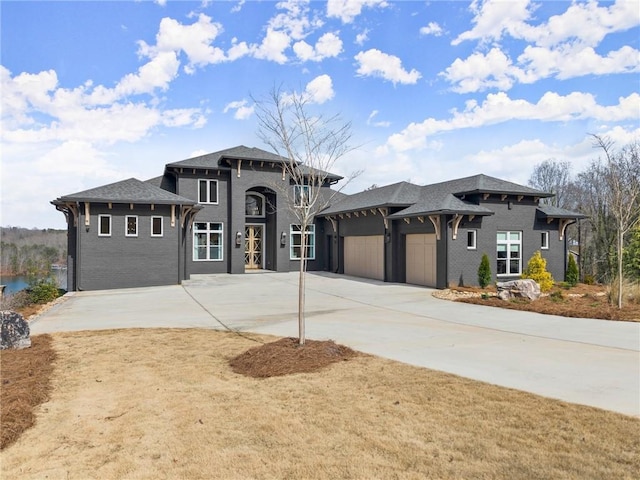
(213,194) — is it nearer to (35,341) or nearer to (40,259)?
(35,341)

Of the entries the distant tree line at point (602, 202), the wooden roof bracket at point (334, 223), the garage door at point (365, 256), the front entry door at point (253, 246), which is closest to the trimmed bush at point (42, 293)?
the front entry door at point (253, 246)

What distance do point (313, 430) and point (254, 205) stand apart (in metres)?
25.4

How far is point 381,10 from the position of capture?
11.1m

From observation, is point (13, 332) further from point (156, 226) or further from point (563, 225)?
point (563, 225)

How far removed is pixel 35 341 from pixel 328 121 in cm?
695

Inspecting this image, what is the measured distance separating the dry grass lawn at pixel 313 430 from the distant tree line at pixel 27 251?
37.8 metres

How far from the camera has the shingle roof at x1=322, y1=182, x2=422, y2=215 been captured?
20.2 meters

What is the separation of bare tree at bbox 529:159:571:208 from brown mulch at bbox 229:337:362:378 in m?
38.7

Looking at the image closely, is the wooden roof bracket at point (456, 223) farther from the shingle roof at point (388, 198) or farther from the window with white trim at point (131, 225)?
the window with white trim at point (131, 225)

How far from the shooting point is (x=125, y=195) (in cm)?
1880

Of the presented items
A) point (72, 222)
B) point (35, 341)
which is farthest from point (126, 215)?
point (35, 341)

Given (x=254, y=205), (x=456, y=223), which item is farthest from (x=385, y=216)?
(x=254, y=205)

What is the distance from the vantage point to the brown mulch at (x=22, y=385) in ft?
13.3

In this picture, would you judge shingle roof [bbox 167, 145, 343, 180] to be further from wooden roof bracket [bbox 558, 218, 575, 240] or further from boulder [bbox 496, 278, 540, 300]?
boulder [bbox 496, 278, 540, 300]
